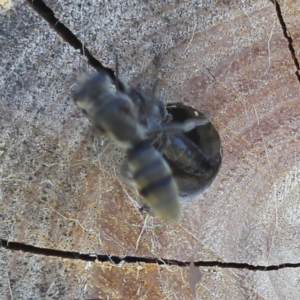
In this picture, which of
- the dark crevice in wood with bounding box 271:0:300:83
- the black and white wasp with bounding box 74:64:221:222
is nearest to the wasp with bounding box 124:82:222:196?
the black and white wasp with bounding box 74:64:221:222

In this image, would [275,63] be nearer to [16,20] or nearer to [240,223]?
[240,223]

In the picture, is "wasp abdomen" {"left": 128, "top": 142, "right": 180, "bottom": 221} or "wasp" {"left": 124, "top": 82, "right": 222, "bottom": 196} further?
"wasp" {"left": 124, "top": 82, "right": 222, "bottom": 196}

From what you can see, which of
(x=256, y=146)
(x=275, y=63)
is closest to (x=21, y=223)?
(x=256, y=146)

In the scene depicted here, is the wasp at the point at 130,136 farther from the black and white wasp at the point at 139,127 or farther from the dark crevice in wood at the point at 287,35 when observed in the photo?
the dark crevice in wood at the point at 287,35

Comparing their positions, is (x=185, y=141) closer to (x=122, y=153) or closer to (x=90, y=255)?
(x=122, y=153)

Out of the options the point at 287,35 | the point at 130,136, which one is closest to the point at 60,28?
the point at 130,136

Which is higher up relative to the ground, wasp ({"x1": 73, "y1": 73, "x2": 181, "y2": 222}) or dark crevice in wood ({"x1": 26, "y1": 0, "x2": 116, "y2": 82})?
dark crevice in wood ({"x1": 26, "y1": 0, "x2": 116, "y2": 82})

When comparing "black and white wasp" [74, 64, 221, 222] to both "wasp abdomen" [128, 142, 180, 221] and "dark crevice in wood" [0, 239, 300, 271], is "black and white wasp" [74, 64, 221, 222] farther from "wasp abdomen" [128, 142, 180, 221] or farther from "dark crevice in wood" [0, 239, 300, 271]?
"dark crevice in wood" [0, 239, 300, 271]
